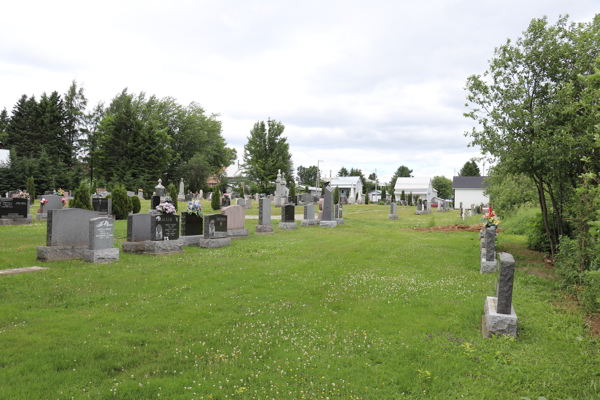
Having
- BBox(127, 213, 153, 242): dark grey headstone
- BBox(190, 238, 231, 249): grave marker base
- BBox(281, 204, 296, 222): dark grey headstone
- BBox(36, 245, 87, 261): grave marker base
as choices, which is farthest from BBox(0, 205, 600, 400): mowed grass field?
BBox(281, 204, 296, 222): dark grey headstone

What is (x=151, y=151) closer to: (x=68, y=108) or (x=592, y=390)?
(x=68, y=108)

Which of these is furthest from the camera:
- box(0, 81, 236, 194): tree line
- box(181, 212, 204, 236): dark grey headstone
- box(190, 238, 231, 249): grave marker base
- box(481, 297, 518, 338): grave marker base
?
box(0, 81, 236, 194): tree line

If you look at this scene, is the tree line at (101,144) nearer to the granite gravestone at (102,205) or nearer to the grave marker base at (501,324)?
the granite gravestone at (102,205)

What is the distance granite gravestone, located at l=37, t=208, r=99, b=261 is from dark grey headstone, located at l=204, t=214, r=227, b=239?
3846mm

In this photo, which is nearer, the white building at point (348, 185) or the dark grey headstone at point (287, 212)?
the dark grey headstone at point (287, 212)

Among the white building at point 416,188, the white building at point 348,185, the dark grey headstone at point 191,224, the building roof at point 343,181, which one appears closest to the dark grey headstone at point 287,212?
the dark grey headstone at point 191,224

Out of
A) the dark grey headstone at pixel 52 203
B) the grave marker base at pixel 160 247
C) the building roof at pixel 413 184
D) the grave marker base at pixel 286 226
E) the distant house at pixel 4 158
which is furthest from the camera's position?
the building roof at pixel 413 184

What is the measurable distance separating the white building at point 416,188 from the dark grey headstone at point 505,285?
70935 millimetres

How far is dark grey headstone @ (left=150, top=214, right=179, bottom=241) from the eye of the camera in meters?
12.1

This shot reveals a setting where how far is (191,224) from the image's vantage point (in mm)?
14398

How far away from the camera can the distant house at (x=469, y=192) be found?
64438mm

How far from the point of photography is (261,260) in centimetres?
1158

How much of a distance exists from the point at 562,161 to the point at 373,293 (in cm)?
644

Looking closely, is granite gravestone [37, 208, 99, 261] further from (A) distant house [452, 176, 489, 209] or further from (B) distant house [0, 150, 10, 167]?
(A) distant house [452, 176, 489, 209]
